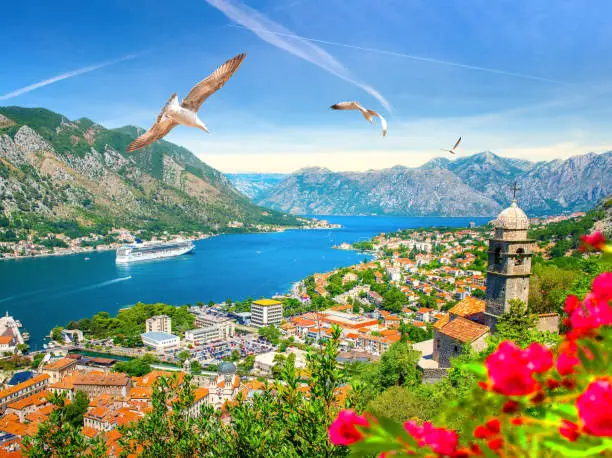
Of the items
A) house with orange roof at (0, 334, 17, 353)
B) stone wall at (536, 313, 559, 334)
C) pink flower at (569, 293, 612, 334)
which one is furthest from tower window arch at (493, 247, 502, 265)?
house with orange roof at (0, 334, 17, 353)

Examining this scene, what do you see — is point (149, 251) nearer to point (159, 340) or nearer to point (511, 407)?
point (159, 340)

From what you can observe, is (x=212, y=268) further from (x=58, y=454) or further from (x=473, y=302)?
(x=58, y=454)

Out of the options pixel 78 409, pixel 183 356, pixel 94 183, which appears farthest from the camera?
pixel 94 183

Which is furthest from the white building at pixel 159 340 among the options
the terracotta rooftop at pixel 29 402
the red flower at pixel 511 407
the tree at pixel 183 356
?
the red flower at pixel 511 407

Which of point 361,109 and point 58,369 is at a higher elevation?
point 361,109

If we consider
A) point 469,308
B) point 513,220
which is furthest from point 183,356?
point 513,220
